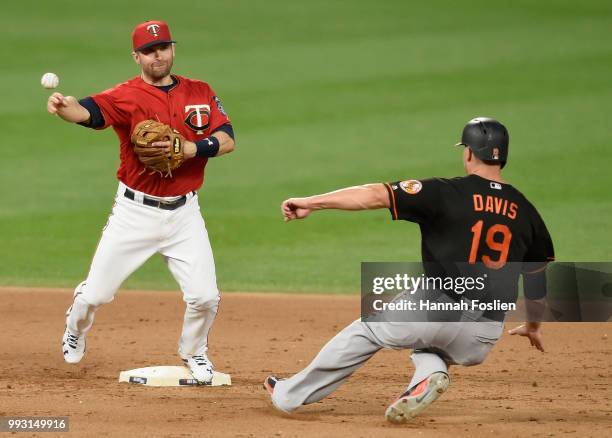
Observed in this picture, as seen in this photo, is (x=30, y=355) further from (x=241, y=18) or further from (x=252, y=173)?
(x=241, y=18)

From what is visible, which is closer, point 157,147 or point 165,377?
point 157,147

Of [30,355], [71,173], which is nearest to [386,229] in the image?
[71,173]

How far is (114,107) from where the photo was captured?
7.01 metres

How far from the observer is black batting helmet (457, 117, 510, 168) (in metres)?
5.97

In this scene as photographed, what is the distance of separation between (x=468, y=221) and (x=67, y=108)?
256 centimetres

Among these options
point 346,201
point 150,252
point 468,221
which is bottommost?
point 150,252

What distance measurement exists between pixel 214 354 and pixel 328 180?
6024 millimetres

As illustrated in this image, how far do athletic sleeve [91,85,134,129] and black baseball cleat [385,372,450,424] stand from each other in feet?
8.29

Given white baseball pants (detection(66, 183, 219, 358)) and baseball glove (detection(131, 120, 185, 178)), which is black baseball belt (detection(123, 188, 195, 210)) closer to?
white baseball pants (detection(66, 183, 219, 358))

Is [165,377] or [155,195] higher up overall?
[155,195]

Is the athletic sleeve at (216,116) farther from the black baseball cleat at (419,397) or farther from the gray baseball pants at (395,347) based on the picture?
the black baseball cleat at (419,397)

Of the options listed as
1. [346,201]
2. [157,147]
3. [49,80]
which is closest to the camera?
[346,201]

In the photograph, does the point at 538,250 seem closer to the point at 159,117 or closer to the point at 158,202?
the point at 158,202

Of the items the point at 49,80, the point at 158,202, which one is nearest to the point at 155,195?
the point at 158,202
